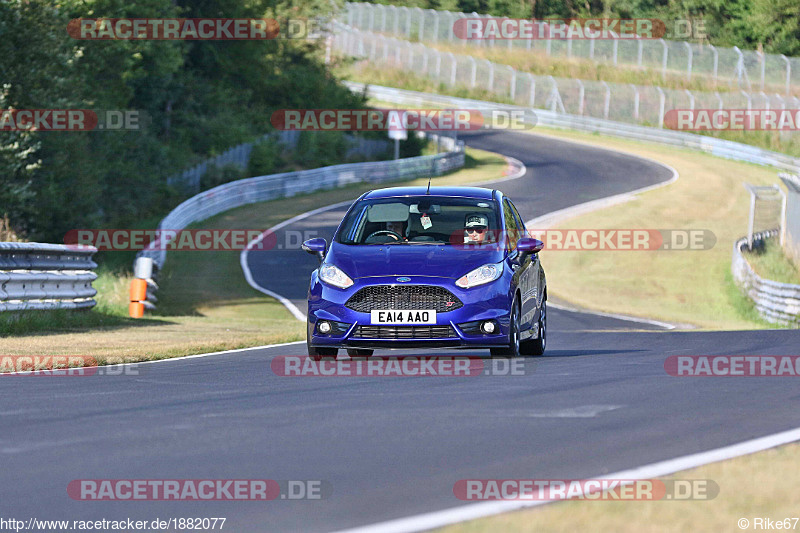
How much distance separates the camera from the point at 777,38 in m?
88.4

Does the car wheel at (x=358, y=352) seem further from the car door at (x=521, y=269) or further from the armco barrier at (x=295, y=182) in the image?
the armco barrier at (x=295, y=182)

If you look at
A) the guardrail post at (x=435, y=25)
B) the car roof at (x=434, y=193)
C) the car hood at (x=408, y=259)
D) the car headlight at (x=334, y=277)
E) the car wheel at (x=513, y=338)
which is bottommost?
the car wheel at (x=513, y=338)

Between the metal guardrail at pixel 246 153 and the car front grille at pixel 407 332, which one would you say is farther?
the metal guardrail at pixel 246 153

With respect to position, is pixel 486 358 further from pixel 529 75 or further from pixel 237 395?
pixel 529 75

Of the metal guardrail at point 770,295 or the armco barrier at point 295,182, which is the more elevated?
the metal guardrail at point 770,295

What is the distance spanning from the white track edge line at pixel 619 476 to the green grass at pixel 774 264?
2632 cm

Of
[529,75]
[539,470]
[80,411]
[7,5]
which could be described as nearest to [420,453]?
[539,470]

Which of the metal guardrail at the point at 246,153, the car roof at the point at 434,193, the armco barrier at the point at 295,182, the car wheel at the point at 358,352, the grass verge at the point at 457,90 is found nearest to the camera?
the car wheel at the point at 358,352

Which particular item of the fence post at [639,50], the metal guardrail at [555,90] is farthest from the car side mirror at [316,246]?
the fence post at [639,50]

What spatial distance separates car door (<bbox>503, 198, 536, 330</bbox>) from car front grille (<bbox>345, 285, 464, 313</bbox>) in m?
0.99

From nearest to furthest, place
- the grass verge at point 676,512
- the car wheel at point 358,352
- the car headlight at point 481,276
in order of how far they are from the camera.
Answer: the grass verge at point 676,512, the car headlight at point 481,276, the car wheel at point 358,352

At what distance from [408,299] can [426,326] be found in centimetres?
31

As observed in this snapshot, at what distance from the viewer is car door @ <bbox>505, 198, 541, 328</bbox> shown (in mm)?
12664

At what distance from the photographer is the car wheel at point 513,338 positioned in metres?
11.9
